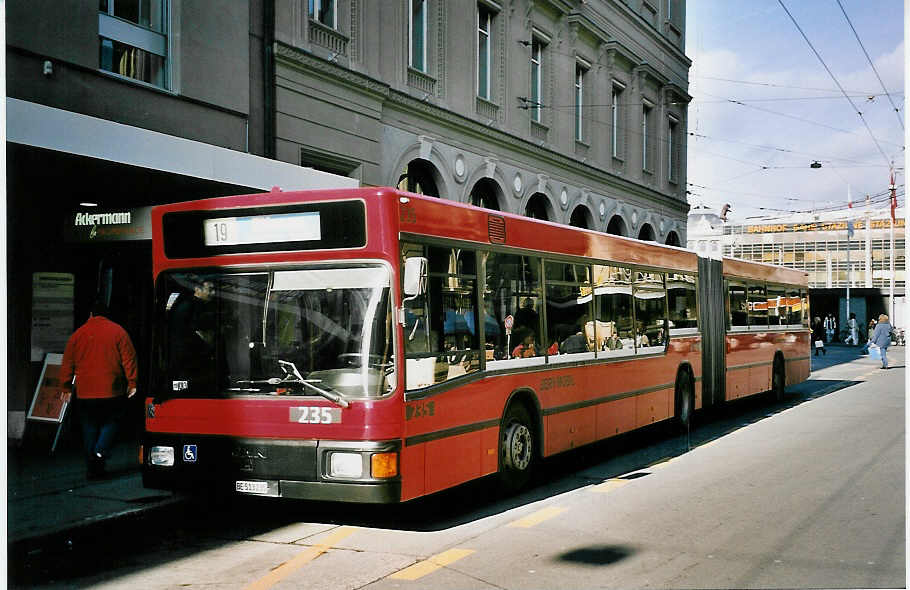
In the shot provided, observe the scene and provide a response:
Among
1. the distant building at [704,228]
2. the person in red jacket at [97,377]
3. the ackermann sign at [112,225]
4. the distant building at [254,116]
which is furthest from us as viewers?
the distant building at [704,228]

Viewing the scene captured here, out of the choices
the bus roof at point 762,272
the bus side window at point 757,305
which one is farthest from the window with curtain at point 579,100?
the bus side window at point 757,305

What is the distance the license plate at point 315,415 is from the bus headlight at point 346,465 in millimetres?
256

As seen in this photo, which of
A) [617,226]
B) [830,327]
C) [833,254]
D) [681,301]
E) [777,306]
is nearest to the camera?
[681,301]

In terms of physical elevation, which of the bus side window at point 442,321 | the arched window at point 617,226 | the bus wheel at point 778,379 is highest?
the arched window at point 617,226

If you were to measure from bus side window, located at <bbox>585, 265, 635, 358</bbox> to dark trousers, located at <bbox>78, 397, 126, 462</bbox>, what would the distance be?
16.6 ft

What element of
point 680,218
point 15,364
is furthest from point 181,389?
point 680,218

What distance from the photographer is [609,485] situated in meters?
9.77

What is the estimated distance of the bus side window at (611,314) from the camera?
11.2 metres

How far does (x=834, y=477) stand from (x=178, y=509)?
6.41 metres

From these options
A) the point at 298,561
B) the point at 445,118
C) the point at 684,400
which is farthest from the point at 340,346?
the point at 445,118

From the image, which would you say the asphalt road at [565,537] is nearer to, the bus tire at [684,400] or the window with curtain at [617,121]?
the bus tire at [684,400]

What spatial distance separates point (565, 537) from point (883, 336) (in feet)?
76.8

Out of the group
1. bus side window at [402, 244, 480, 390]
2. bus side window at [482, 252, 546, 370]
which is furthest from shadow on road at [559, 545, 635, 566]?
bus side window at [482, 252, 546, 370]

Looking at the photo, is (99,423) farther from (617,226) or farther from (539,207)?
(617,226)
